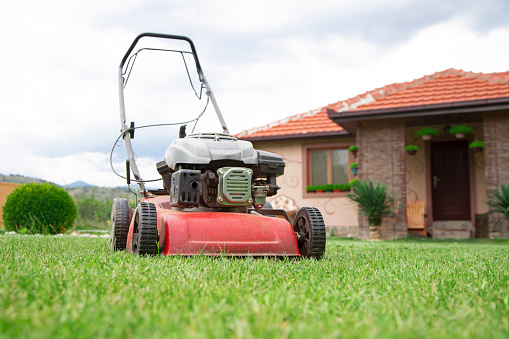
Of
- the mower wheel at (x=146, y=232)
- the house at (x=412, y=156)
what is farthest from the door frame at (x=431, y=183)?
the mower wheel at (x=146, y=232)

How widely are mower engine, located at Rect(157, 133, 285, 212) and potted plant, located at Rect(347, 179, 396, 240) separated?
7.44 metres

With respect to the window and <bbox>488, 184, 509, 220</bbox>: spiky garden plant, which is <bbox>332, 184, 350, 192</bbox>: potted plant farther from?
<bbox>488, 184, 509, 220</bbox>: spiky garden plant

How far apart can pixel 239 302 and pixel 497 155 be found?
424 inches

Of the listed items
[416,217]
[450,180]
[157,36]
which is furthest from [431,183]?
[157,36]

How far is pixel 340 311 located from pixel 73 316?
2.99 ft

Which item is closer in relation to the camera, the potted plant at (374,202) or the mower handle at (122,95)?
the mower handle at (122,95)

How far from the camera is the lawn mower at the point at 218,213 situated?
3879 millimetres

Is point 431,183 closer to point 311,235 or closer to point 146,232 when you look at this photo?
point 311,235

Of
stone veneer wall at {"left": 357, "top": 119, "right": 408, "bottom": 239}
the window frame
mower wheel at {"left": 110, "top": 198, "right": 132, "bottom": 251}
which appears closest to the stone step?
stone veneer wall at {"left": 357, "top": 119, "right": 408, "bottom": 239}

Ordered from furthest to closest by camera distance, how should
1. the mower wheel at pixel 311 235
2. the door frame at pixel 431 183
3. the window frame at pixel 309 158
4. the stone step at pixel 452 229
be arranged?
1. the window frame at pixel 309 158
2. the door frame at pixel 431 183
3. the stone step at pixel 452 229
4. the mower wheel at pixel 311 235

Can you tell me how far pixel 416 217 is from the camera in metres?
12.5

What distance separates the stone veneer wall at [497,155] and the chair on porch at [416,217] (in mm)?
1573

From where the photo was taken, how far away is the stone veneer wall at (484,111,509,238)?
36.4 feet

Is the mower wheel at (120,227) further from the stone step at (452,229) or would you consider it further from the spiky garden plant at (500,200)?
the stone step at (452,229)
